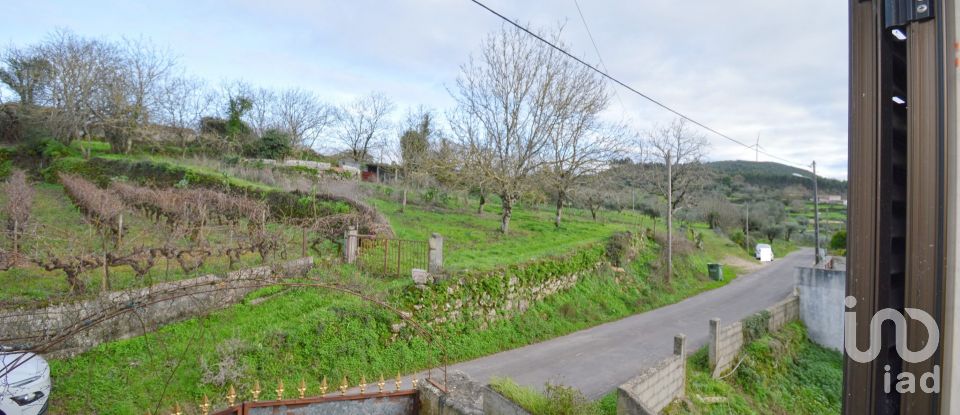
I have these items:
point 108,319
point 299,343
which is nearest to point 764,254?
point 299,343

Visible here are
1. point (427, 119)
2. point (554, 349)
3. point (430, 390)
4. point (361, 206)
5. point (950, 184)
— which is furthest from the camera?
point (427, 119)

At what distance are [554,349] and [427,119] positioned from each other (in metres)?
24.7

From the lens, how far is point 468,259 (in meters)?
12.2

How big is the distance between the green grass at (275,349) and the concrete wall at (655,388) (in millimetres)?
3000

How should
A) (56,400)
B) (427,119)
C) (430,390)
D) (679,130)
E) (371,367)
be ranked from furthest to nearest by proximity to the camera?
1. (427,119)
2. (679,130)
3. (371,367)
4. (56,400)
5. (430,390)

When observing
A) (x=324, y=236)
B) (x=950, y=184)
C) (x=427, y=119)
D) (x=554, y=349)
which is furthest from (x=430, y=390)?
(x=427, y=119)

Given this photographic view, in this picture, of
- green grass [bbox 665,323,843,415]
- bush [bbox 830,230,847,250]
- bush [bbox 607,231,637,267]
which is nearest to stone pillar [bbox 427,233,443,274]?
green grass [bbox 665,323,843,415]

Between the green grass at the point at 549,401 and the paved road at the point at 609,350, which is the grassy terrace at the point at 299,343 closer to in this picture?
the paved road at the point at 609,350

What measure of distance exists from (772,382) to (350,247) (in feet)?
35.7

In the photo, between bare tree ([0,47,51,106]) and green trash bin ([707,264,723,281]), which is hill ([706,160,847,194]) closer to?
green trash bin ([707,264,723,281])

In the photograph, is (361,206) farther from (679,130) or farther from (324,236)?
(679,130)

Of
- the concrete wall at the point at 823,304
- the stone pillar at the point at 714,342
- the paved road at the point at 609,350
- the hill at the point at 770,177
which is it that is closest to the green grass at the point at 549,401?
the paved road at the point at 609,350

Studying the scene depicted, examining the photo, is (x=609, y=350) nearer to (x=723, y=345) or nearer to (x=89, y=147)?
(x=723, y=345)

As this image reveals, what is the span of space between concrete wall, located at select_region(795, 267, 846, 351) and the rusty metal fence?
39.3ft
